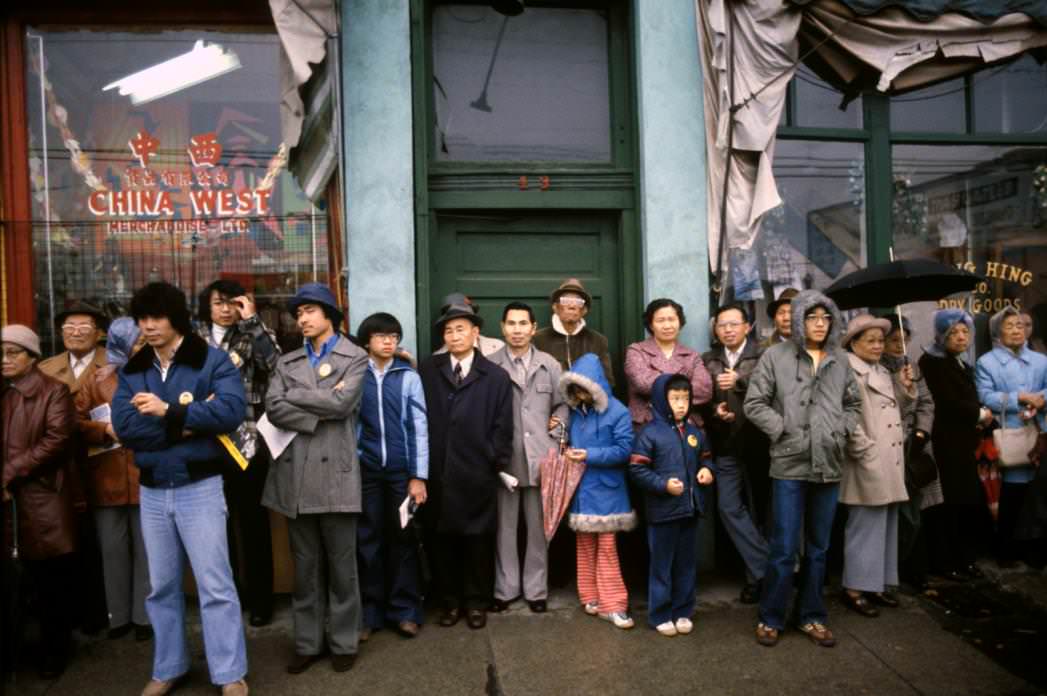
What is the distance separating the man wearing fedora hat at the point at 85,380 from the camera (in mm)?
5145

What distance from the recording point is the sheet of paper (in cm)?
461

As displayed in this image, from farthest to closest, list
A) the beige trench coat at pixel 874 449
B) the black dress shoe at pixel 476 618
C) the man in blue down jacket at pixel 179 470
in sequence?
the beige trench coat at pixel 874 449, the black dress shoe at pixel 476 618, the man in blue down jacket at pixel 179 470

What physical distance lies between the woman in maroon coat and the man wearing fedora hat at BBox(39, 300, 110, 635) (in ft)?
1.35

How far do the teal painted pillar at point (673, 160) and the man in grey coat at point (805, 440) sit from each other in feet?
4.49

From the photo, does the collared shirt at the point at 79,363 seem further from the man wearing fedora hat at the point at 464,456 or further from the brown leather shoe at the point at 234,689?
the brown leather shoe at the point at 234,689

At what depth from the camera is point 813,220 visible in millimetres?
6922

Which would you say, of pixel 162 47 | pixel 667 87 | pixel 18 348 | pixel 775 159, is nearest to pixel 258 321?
pixel 18 348

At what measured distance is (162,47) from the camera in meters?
6.30

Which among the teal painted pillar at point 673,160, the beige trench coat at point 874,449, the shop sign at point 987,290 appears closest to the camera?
the beige trench coat at point 874,449

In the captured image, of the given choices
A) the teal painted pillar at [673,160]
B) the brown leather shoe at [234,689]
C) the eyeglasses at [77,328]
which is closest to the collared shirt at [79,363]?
the eyeglasses at [77,328]

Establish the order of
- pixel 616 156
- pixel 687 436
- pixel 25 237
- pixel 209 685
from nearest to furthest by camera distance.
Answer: pixel 209 685
pixel 687 436
pixel 25 237
pixel 616 156

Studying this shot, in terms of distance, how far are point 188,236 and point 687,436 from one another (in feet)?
13.6

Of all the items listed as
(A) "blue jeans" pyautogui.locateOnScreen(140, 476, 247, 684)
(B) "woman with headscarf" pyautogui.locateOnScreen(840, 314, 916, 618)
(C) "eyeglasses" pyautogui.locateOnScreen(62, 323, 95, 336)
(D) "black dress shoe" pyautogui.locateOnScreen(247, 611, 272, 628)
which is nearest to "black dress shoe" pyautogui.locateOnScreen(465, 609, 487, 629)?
(D) "black dress shoe" pyautogui.locateOnScreen(247, 611, 272, 628)

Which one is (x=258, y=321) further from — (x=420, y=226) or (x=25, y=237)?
(x=25, y=237)
